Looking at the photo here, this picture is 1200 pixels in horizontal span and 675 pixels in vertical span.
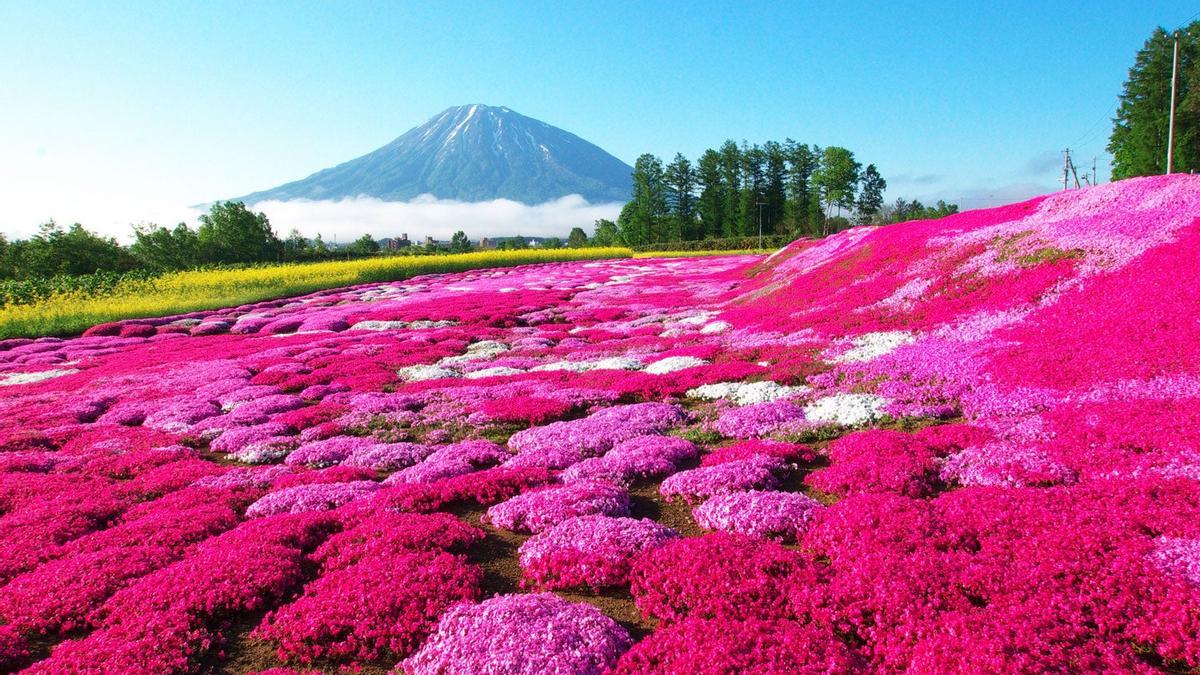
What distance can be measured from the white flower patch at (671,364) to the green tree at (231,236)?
111513mm

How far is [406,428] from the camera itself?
50.1 ft

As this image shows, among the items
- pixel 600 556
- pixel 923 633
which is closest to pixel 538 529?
pixel 600 556

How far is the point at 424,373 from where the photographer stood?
70.6 feet

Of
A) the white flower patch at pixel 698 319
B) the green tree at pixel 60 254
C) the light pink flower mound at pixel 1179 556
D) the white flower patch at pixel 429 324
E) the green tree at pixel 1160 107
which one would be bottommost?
the light pink flower mound at pixel 1179 556

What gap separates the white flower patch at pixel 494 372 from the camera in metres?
20.6

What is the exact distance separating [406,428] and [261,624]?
8.68 m

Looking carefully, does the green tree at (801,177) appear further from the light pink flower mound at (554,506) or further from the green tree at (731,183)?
the light pink flower mound at (554,506)

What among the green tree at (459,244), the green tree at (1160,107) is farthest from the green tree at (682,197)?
the green tree at (1160,107)

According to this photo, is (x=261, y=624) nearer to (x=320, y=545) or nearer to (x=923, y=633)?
(x=320, y=545)

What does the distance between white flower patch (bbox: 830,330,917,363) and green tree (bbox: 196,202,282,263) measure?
116 metres

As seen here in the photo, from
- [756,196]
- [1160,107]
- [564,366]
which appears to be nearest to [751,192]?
[756,196]

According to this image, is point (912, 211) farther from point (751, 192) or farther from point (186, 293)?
point (186, 293)

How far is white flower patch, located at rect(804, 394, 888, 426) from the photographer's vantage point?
12.6 metres

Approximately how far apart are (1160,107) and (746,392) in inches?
4999
